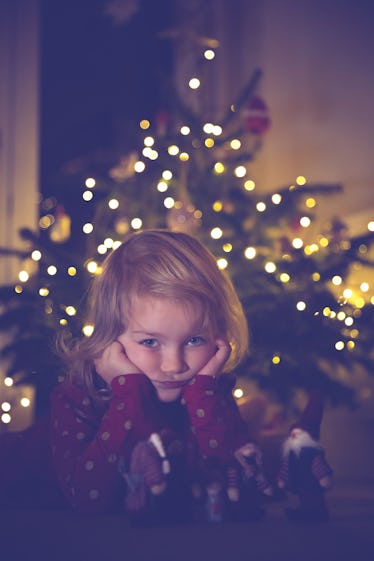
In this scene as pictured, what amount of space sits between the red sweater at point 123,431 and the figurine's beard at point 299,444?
0.09 meters

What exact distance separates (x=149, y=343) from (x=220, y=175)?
1377mm

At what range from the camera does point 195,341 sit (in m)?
1.26

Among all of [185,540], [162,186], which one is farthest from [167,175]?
[185,540]

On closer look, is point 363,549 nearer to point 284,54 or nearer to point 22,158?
point 22,158

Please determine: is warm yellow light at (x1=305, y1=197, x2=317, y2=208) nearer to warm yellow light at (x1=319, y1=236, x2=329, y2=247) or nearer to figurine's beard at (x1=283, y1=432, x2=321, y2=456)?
warm yellow light at (x1=319, y1=236, x2=329, y2=247)

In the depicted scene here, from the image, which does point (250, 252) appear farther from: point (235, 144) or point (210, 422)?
point (210, 422)

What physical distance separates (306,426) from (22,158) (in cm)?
200

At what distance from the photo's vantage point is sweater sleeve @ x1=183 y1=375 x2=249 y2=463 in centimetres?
120

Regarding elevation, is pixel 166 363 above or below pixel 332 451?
above

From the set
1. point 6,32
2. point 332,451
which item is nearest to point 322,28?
point 6,32

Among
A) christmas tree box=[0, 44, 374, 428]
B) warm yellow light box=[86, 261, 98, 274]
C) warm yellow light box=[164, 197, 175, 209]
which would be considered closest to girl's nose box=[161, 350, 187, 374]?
christmas tree box=[0, 44, 374, 428]

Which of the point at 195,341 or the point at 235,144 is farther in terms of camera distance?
the point at 235,144

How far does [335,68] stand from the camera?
10.2 ft

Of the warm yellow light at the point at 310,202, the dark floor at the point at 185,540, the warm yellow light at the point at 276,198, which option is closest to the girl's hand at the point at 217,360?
the dark floor at the point at 185,540
